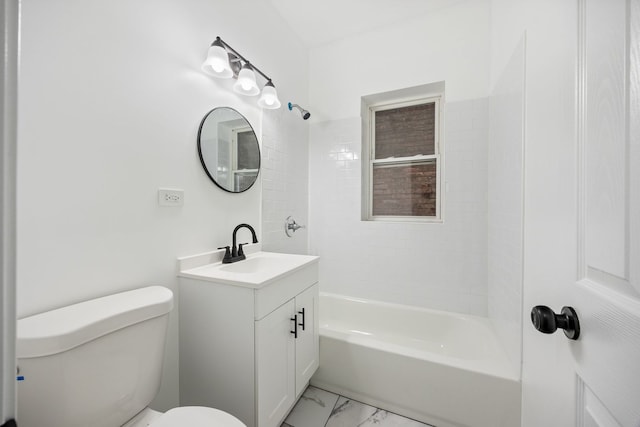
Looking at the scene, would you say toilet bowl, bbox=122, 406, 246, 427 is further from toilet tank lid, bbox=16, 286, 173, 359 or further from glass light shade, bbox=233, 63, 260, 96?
glass light shade, bbox=233, 63, 260, 96

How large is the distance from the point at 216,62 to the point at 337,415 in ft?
6.91

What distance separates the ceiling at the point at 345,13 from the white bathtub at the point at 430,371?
242 centimetres

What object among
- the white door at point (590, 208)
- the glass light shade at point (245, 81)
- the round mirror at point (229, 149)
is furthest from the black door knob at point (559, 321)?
the glass light shade at point (245, 81)

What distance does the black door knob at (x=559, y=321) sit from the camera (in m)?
0.53

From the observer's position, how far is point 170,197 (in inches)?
46.6

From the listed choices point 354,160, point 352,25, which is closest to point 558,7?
point 354,160

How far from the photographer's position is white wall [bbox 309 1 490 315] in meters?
1.88

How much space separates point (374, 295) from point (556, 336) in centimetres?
161

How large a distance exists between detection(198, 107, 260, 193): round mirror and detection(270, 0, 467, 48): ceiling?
1.08 m

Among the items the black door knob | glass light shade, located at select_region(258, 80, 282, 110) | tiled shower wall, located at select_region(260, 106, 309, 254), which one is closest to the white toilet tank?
tiled shower wall, located at select_region(260, 106, 309, 254)

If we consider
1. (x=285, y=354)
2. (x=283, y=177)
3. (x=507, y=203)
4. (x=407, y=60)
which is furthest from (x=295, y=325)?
(x=407, y=60)

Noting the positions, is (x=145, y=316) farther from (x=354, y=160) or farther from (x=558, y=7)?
(x=354, y=160)

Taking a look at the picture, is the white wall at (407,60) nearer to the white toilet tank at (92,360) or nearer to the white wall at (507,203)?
the white wall at (507,203)

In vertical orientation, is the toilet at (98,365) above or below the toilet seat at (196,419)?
above
